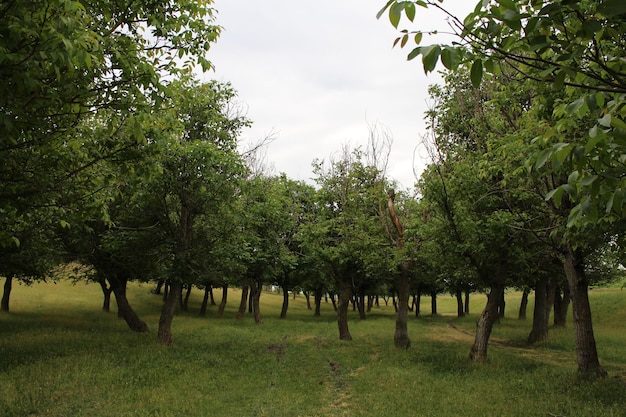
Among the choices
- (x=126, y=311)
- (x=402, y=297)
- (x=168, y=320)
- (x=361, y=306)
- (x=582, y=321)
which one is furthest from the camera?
(x=361, y=306)

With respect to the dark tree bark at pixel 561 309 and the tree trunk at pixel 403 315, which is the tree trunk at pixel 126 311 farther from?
the dark tree bark at pixel 561 309

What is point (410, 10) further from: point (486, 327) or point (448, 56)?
point (486, 327)

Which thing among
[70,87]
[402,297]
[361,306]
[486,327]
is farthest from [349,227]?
[361,306]

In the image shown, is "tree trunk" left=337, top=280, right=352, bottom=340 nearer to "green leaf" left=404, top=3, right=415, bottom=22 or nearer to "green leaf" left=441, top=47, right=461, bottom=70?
"green leaf" left=441, top=47, right=461, bottom=70

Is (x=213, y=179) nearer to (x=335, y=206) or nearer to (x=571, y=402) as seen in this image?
(x=335, y=206)

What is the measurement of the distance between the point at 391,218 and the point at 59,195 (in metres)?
17.9

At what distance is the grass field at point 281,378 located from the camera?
36.8 ft

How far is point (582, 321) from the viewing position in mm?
14414

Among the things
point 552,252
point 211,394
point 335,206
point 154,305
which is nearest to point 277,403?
point 211,394

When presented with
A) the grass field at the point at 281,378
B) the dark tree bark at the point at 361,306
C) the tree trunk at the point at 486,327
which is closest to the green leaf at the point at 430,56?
the grass field at the point at 281,378

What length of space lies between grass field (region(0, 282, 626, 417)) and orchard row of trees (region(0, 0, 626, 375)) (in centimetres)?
225

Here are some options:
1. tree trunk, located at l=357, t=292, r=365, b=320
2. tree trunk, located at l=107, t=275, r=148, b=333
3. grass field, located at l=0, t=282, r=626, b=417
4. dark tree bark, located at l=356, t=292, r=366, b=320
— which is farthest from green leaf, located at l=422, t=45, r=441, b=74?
tree trunk, located at l=357, t=292, r=365, b=320

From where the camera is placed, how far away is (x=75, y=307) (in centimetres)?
4356

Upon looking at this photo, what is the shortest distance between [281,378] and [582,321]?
1083 centimetres
